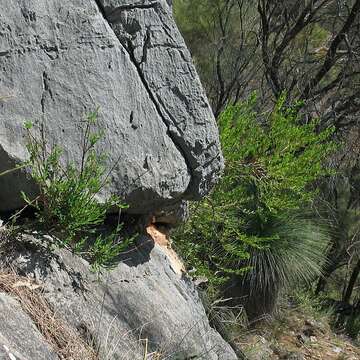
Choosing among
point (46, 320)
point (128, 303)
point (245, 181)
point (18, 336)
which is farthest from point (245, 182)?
point (18, 336)

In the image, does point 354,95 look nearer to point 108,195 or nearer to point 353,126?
point 353,126

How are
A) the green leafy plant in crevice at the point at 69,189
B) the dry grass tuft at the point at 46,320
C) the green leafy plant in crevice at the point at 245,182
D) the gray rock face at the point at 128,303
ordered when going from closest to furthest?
1. the dry grass tuft at the point at 46,320
2. the green leafy plant in crevice at the point at 69,189
3. the gray rock face at the point at 128,303
4. the green leafy plant in crevice at the point at 245,182

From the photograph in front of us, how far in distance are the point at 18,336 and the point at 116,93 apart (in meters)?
1.51

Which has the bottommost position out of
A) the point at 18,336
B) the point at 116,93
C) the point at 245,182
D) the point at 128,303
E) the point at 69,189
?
the point at 128,303

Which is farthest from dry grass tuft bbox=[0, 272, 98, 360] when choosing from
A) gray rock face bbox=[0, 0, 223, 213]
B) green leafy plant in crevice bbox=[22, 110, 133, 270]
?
gray rock face bbox=[0, 0, 223, 213]

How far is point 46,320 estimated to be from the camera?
344 cm

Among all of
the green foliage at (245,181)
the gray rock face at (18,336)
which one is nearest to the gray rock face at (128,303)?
the gray rock face at (18,336)

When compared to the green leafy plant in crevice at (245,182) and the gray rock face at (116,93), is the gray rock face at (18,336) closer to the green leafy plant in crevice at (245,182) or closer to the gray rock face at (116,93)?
the gray rock face at (116,93)

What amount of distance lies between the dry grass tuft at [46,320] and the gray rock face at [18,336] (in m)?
0.06

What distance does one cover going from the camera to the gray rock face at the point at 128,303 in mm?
3646

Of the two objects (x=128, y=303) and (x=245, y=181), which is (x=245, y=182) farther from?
(x=128, y=303)

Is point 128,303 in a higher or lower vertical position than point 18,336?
lower

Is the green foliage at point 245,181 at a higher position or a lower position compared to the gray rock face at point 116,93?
lower

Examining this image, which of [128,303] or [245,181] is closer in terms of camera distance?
[128,303]
